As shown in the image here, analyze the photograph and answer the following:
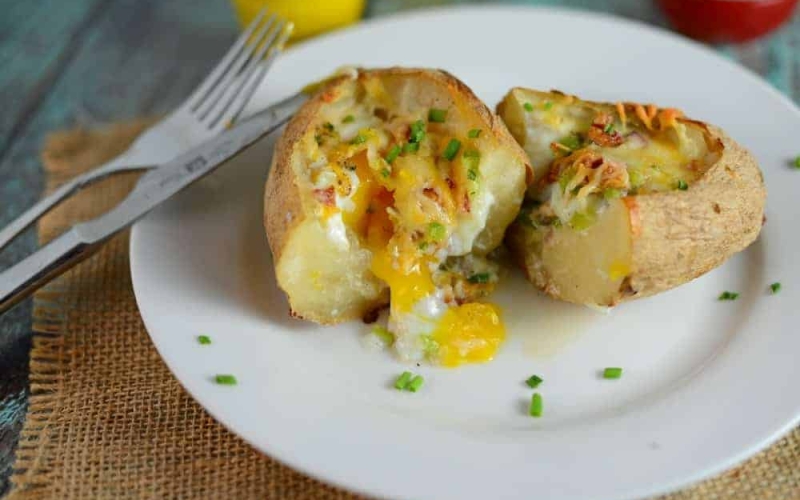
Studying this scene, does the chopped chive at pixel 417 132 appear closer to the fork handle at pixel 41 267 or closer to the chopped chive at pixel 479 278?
the chopped chive at pixel 479 278

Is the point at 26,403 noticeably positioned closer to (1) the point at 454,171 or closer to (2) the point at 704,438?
(1) the point at 454,171

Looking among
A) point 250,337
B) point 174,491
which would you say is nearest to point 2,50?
point 250,337

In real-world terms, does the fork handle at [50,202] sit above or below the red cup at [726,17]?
below

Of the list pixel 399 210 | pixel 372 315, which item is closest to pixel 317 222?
pixel 399 210

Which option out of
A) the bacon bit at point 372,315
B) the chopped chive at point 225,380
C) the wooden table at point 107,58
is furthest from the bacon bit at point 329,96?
the wooden table at point 107,58

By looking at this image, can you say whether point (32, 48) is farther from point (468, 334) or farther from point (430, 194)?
point (468, 334)
